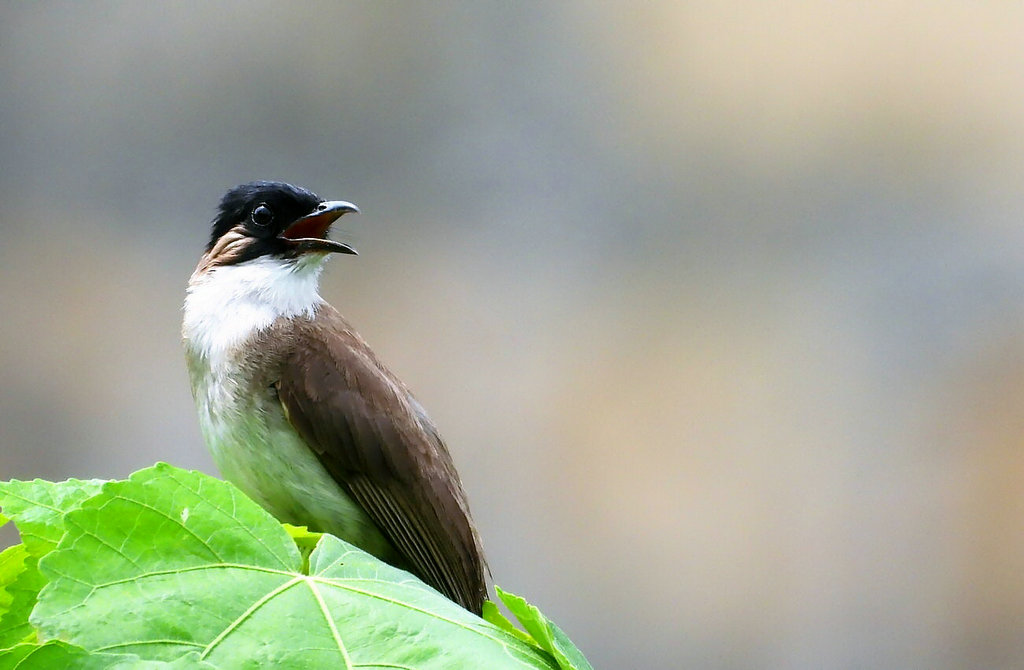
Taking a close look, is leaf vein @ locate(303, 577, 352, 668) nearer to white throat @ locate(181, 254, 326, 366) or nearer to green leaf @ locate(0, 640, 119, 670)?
green leaf @ locate(0, 640, 119, 670)

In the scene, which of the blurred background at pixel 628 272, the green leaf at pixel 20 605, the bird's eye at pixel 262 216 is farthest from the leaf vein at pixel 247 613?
the blurred background at pixel 628 272

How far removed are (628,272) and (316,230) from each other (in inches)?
88.1

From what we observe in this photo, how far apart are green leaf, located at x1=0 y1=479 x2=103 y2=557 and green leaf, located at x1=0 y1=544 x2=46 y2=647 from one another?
0.02m

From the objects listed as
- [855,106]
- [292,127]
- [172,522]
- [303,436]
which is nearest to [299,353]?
[303,436]

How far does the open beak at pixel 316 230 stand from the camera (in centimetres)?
151

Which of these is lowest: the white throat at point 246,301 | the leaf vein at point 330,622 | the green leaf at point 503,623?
the green leaf at point 503,623

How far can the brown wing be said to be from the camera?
1355mm

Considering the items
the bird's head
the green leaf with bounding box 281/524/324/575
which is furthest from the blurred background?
the green leaf with bounding box 281/524/324/575

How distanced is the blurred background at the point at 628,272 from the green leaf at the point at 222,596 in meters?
2.98

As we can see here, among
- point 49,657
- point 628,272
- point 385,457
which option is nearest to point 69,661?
point 49,657

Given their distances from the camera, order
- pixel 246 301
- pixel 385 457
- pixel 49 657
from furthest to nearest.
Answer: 1. pixel 246 301
2. pixel 385 457
3. pixel 49 657

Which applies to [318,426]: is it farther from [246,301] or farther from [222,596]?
[222,596]

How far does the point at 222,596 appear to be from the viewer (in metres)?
0.55

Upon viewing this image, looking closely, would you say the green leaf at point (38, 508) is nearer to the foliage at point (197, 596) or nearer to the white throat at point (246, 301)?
the foliage at point (197, 596)
